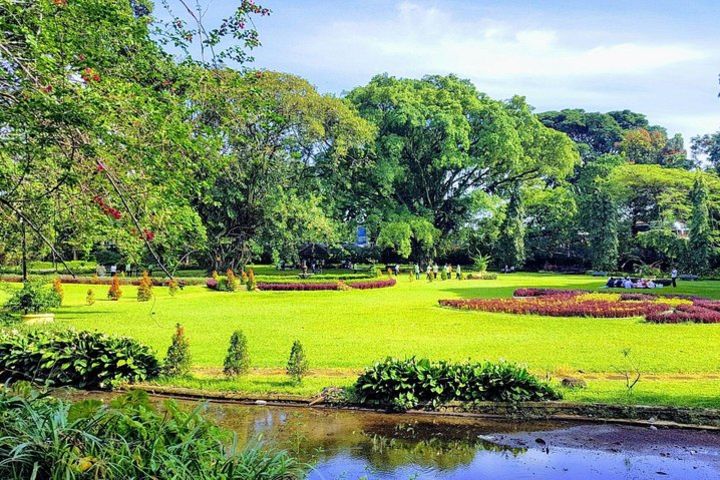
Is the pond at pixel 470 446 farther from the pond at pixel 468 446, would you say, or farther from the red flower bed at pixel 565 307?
the red flower bed at pixel 565 307

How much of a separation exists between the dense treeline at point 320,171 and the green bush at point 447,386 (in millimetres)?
3274

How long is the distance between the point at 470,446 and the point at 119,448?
4.08 metres

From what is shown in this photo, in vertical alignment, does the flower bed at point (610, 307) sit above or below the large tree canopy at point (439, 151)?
below

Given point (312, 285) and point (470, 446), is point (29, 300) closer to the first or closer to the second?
point (312, 285)

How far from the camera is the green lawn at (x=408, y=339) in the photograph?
9383mm

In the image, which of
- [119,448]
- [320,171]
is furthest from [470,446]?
[320,171]

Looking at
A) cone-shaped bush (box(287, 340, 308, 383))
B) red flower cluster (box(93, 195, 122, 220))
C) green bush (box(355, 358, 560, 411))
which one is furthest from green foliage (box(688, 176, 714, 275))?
red flower cluster (box(93, 195, 122, 220))

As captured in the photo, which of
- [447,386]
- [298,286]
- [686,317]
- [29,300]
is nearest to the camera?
[447,386]

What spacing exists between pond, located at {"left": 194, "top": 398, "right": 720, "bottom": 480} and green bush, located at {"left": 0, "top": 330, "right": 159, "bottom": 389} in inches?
82.3

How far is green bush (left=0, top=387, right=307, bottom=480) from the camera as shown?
3476 mm

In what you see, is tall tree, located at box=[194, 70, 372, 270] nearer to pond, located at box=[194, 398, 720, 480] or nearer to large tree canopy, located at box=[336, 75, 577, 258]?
large tree canopy, located at box=[336, 75, 577, 258]

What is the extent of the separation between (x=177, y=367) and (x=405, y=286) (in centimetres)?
2192

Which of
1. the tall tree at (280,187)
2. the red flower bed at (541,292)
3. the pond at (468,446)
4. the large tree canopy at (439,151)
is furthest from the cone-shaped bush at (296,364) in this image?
the large tree canopy at (439,151)

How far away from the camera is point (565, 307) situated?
18.3 m
